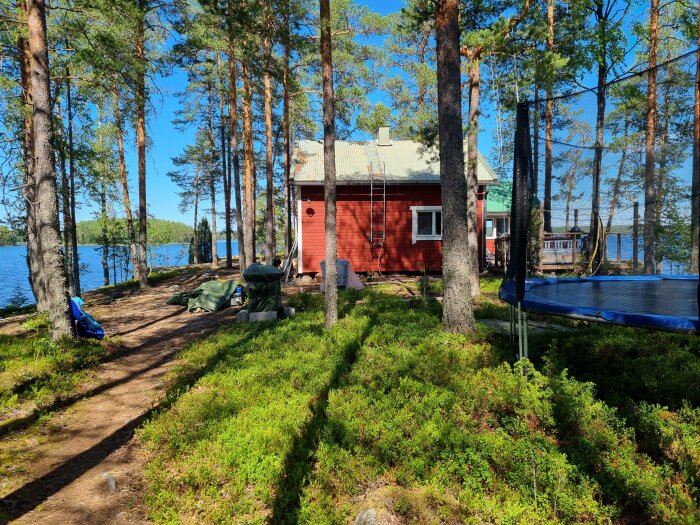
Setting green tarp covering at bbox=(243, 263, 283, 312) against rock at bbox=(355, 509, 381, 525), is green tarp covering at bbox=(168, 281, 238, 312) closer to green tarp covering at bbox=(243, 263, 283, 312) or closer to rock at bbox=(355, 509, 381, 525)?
green tarp covering at bbox=(243, 263, 283, 312)

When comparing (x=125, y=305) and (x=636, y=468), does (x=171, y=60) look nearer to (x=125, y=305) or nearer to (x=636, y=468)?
(x=125, y=305)

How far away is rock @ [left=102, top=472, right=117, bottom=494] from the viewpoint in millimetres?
3383

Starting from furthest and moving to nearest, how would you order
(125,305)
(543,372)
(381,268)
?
(381,268) < (125,305) < (543,372)

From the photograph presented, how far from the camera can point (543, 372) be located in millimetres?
4871

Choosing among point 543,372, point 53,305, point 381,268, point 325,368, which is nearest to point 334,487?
point 325,368

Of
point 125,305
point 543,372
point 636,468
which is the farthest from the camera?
point 125,305

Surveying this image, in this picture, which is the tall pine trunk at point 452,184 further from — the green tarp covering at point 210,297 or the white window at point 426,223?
the white window at point 426,223

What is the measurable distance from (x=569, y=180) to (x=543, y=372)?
10.6ft

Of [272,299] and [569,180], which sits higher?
[569,180]

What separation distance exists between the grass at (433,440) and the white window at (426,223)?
32.7ft

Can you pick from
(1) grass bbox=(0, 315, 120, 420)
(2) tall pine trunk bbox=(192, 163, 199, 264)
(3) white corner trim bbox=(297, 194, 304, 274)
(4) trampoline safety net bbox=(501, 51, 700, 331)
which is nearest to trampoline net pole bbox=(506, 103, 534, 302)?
(4) trampoline safety net bbox=(501, 51, 700, 331)

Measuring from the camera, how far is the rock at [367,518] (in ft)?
8.80

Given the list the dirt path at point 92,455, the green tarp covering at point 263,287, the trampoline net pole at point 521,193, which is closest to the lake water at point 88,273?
the green tarp covering at point 263,287

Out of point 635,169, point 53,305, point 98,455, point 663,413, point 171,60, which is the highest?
point 171,60
